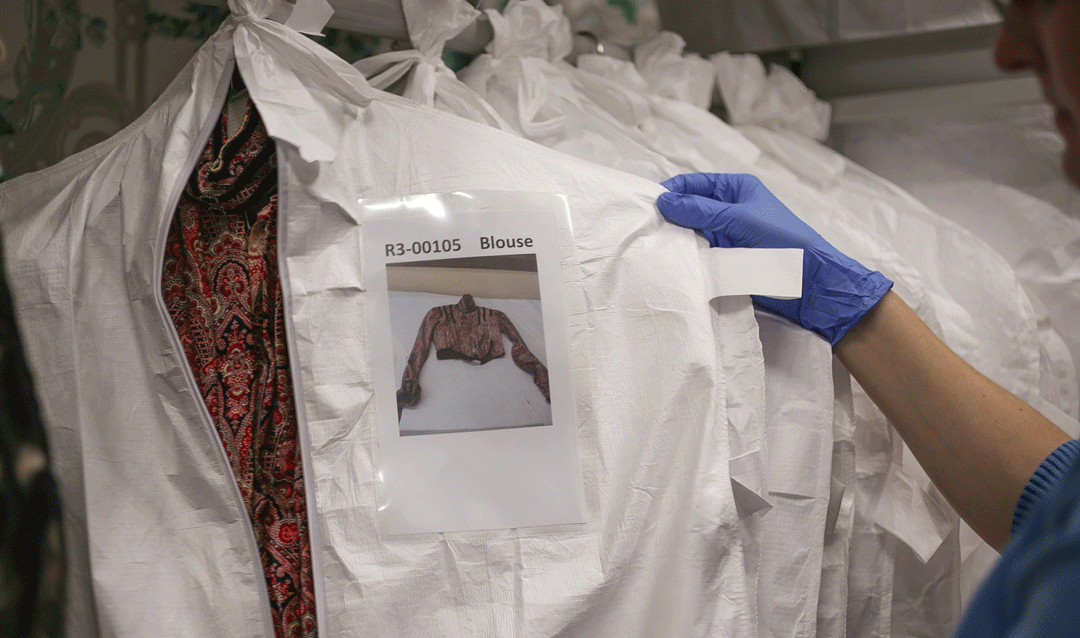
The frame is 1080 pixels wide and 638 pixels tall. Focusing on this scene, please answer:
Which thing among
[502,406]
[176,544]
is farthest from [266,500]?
[502,406]

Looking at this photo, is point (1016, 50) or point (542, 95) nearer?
point (1016, 50)

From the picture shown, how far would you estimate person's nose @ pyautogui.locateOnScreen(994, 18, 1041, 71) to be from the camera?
0.31 m

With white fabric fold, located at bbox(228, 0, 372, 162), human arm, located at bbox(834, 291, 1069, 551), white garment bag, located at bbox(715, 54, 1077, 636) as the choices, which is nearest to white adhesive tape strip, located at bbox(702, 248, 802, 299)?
human arm, located at bbox(834, 291, 1069, 551)

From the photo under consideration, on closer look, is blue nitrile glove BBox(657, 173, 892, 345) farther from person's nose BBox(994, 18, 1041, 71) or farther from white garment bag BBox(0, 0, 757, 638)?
person's nose BBox(994, 18, 1041, 71)

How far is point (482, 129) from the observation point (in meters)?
0.78

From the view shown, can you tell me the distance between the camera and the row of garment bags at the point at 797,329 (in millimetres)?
778

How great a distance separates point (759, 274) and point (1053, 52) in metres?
0.48

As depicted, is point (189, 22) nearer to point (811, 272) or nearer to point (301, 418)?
point (301, 418)

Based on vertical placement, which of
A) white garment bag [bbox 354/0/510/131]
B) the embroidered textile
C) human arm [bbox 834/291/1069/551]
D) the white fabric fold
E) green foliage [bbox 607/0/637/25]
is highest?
green foliage [bbox 607/0/637/25]

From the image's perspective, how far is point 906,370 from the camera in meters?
0.83

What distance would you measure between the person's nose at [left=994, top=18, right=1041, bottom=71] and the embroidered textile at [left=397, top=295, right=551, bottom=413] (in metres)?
0.47

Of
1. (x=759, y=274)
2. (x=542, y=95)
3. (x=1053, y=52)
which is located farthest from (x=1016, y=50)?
(x=542, y=95)

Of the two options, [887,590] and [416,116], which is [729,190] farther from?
[887,590]

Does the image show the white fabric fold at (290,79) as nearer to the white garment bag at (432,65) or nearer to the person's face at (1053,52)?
the white garment bag at (432,65)
